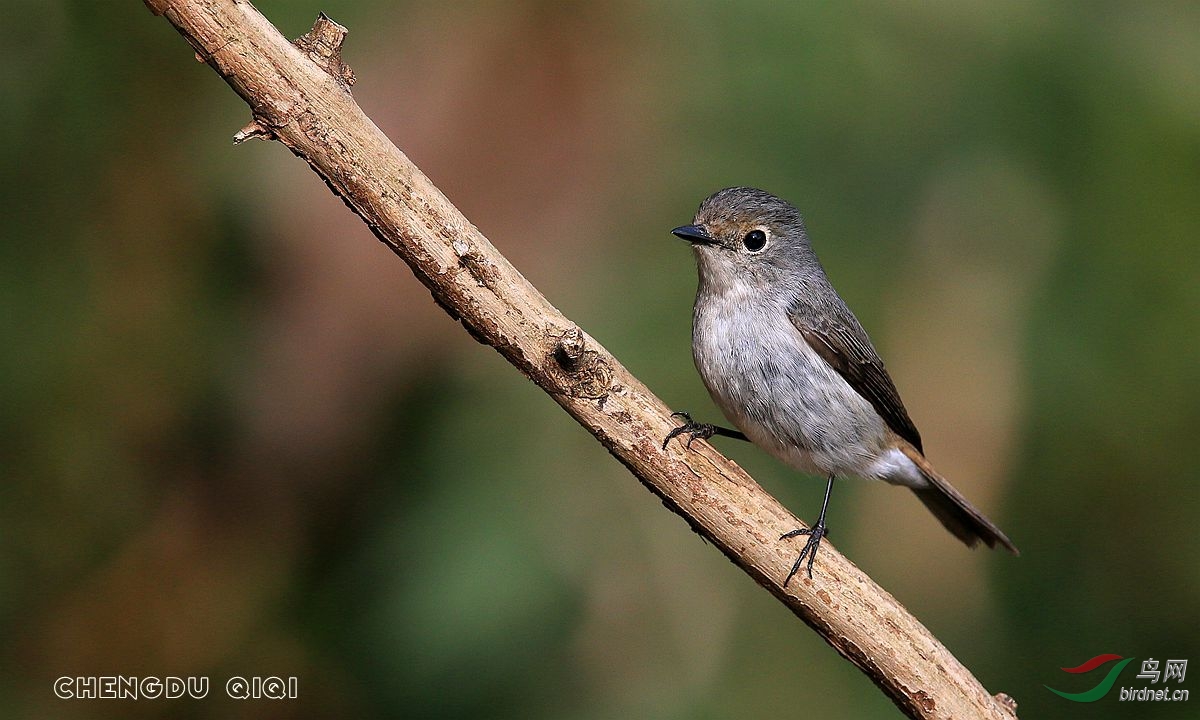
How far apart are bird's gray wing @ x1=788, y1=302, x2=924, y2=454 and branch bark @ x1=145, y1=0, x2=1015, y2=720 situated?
77 centimetres

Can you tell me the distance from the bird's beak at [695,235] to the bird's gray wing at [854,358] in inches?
13.9

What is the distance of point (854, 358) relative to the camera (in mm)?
3307

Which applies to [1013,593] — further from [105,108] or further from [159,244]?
[105,108]

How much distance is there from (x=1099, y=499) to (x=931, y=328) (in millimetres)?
855

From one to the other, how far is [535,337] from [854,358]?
4.34 ft

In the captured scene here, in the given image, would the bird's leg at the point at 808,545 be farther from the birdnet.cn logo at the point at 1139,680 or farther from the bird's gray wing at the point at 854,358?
the birdnet.cn logo at the point at 1139,680

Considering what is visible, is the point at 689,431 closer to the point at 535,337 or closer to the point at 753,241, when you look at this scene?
the point at 535,337

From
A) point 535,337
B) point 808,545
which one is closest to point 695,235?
point 535,337

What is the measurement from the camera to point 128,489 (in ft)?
12.2

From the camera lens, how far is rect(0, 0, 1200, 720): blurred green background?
349cm

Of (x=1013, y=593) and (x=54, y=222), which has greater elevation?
(x=1013, y=593)

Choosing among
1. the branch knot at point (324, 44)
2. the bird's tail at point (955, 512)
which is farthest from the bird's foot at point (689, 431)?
the branch knot at point (324, 44)

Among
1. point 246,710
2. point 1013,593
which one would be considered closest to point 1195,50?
point 1013,593

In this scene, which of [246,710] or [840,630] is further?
[246,710]
